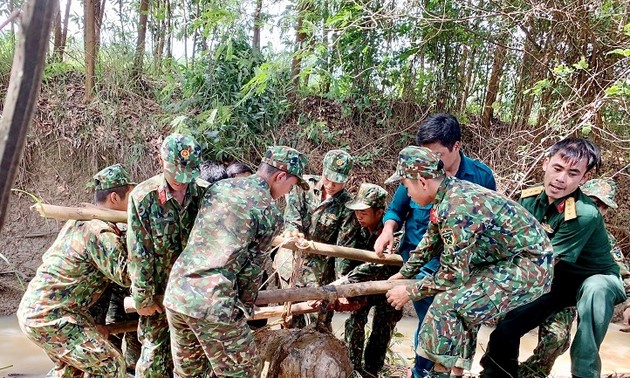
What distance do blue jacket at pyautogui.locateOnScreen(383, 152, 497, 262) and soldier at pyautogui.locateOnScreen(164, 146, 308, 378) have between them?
3.41ft

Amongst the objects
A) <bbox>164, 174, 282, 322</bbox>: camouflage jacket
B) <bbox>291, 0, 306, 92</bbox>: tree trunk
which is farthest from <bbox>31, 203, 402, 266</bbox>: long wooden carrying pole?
<bbox>291, 0, 306, 92</bbox>: tree trunk

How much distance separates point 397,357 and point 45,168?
577cm

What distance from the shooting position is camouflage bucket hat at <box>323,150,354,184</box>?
13.8 ft

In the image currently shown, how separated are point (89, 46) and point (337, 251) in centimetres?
575

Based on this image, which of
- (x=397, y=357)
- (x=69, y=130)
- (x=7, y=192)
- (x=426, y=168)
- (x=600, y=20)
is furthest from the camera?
(x=69, y=130)

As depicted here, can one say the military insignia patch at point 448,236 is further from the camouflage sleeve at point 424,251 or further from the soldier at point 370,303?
the soldier at point 370,303

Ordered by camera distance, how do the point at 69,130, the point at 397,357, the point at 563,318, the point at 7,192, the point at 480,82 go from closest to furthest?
the point at 7,192 < the point at 563,318 < the point at 397,357 < the point at 69,130 < the point at 480,82

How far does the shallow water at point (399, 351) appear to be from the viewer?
15.8 ft

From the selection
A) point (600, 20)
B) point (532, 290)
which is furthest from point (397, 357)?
point (600, 20)

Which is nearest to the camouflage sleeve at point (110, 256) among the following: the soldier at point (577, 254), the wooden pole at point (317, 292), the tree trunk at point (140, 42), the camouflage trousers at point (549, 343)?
the wooden pole at point (317, 292)

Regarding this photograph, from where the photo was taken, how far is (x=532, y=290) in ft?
9.97

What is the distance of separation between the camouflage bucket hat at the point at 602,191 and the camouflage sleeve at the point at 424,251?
52.3 inches

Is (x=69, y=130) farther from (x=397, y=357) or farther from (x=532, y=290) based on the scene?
(x=532, y=290)

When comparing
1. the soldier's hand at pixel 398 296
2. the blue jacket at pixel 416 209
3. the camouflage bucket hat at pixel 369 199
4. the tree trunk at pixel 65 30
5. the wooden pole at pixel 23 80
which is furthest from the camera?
the tree trunk at pixel 65 30
